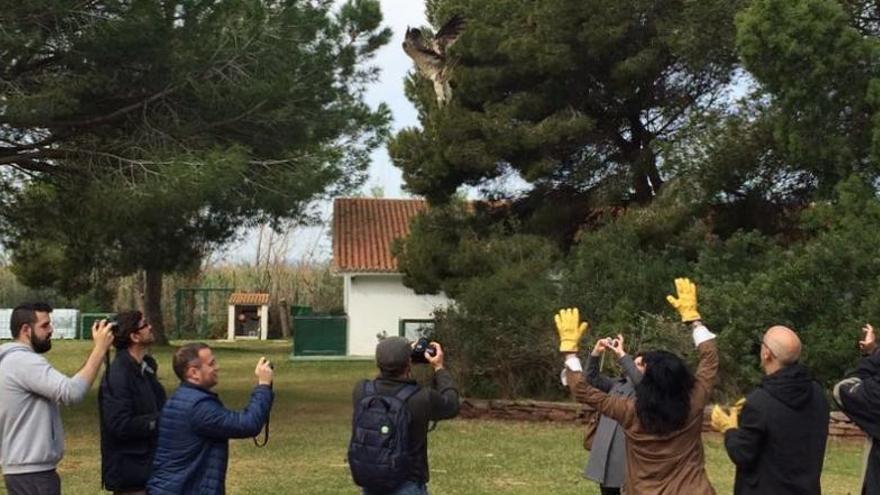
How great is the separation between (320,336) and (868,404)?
27.4m

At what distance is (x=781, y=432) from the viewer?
4.66m

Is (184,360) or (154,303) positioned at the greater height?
(154,303)

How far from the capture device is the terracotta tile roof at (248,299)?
43.8 meters

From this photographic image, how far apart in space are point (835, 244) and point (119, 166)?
1006 centimetres

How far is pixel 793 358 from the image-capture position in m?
4.75

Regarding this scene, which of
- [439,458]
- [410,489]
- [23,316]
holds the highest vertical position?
[23,316]

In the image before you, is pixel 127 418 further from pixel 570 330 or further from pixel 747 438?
pixel 747 438

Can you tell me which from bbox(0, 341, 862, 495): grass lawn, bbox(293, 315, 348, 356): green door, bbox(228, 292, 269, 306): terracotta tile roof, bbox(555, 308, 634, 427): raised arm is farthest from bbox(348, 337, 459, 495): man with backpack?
bbox(228, 292, 269, 306): terracotta tile roof

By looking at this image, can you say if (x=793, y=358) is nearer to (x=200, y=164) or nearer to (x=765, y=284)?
(x=200, y=164)

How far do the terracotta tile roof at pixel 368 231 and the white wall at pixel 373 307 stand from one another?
0.49m

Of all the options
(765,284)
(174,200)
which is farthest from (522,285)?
(174,200)

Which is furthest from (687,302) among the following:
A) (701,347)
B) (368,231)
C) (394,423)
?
(368,231)

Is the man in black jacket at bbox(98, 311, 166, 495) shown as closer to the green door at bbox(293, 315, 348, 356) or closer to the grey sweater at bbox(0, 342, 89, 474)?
the grey sweater at bbox(0, 342, 89, 474)

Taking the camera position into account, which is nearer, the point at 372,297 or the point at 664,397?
the point at 664,397
